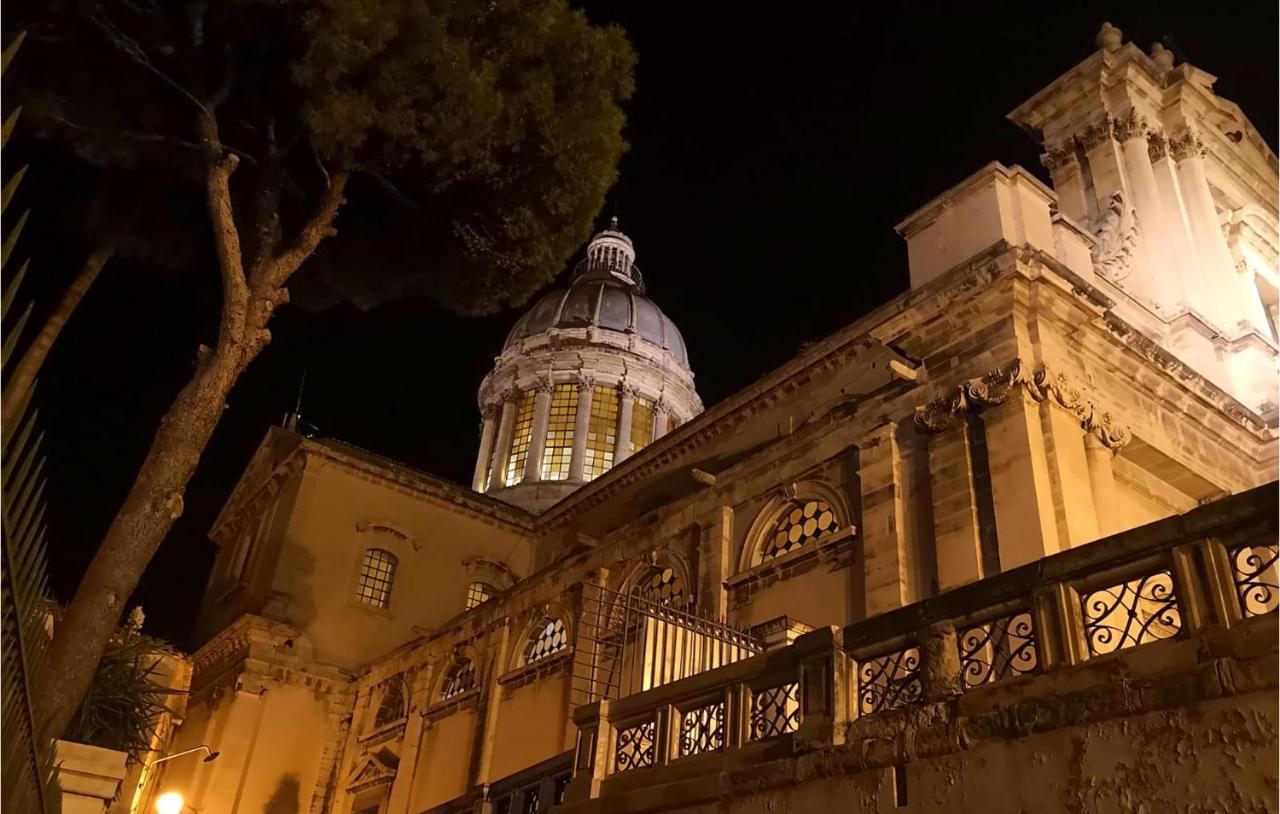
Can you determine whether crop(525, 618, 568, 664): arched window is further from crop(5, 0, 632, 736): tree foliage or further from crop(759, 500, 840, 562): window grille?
crop(5, 0, 632, 736): tree foliage

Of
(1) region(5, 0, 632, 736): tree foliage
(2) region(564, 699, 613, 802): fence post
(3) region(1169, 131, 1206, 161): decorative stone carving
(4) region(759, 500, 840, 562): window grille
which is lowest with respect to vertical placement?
(2) region(564, 699, 613, 802): fence post

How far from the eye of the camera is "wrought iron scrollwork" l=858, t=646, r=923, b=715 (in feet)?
21.2

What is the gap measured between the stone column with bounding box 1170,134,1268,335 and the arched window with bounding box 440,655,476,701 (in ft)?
55.5

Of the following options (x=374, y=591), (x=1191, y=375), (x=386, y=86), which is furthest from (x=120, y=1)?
(x=374, y=591)

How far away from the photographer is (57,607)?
8969 millimetres

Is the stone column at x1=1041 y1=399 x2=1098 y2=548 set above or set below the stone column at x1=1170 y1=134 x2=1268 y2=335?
below

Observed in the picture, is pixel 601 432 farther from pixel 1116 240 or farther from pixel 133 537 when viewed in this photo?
pixel 133 537

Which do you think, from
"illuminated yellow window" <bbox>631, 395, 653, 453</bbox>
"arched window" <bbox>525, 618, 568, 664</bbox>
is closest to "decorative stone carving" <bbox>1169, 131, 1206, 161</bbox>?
"arched window" <bbox>525, 618, 568, 664</bbox>

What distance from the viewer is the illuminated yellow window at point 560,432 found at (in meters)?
36.8

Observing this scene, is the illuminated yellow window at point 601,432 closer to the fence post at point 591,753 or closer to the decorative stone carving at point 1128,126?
the decorative stone carving at point 1128,126

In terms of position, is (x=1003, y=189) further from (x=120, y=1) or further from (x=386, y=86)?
(x=120, y=1)

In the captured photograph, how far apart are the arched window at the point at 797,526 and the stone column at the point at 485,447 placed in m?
23.7

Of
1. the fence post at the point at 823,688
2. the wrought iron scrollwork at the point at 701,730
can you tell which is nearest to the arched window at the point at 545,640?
the wrought iron scrollwork at the point at 701,730

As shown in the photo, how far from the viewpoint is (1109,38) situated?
21.4 metres
